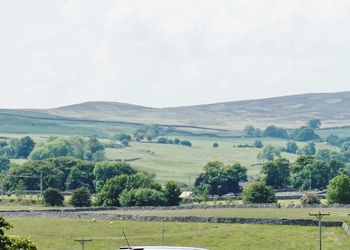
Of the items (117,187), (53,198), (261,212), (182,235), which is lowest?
(182,235)

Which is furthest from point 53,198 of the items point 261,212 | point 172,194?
point 261,212

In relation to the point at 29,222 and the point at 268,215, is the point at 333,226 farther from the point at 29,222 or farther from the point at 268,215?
the point at 29,222

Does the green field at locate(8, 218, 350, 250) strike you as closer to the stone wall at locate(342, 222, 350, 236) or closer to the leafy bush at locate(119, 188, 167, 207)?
the stone wall at locate(342, 222, 350, 236)

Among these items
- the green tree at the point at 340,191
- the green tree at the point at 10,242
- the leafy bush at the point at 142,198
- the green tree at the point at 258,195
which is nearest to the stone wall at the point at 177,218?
the leafy bush at the point at 142,198

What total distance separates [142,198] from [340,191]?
24.8 meters

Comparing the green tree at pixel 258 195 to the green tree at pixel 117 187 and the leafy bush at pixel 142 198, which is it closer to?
the leafy bush at pixel 142 198

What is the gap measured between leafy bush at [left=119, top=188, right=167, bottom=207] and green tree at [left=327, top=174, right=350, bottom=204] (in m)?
21.3

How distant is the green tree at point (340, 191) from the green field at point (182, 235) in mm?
38309

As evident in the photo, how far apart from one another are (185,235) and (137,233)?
16.7 ft

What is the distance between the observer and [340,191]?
156 meters

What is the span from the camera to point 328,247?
106000mm

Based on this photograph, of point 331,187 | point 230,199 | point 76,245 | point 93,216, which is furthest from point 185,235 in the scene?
point 230,199

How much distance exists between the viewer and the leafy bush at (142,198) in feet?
527

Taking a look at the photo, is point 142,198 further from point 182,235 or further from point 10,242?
point 10,242
